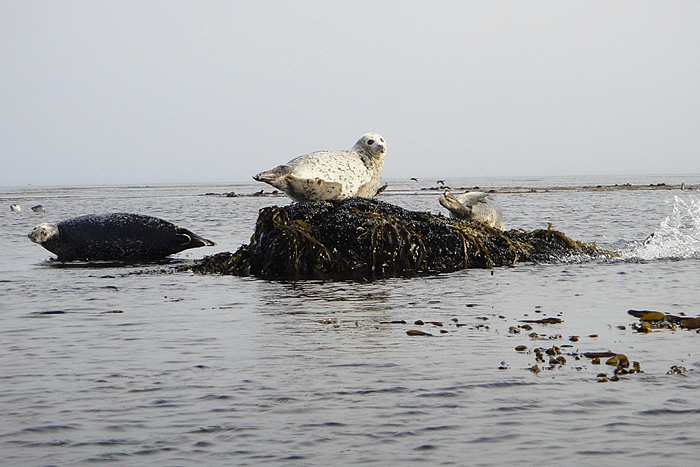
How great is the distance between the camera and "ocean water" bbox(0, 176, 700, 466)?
10.0 feet

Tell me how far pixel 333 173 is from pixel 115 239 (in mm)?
3267

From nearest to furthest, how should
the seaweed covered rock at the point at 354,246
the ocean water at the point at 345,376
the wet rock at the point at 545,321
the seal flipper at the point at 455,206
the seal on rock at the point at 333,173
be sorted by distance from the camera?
the ocean water at the point at 345,376 < the wet rock at the point at 545,321 < the seaweed covered rock at the point at 354,246 < the seal on rock at the point at 333,173 < the seal flipper at the point at 455,206

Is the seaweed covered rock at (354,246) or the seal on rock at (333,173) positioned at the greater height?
the seal on rock at (333,173)

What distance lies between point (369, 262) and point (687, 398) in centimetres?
561

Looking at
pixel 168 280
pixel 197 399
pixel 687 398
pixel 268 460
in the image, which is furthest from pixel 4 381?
pixel 168 280

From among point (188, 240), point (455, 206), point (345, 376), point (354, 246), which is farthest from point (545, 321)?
point (188, 240)

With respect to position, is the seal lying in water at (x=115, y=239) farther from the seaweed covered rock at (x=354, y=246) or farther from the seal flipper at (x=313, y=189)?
the seal flipper at (x=313, y=189)

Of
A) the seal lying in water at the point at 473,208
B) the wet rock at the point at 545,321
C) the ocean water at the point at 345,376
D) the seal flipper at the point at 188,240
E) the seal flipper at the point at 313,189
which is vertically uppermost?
the seal flipper at the point at 313,189

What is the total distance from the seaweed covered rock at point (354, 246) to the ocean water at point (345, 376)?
1076 millimetres

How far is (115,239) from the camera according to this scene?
35.9 ft

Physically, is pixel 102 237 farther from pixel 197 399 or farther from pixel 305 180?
pixel 197 399

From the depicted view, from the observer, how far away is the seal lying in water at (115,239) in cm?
1094

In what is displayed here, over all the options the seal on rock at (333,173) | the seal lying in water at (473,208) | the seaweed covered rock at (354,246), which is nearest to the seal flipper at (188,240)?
the seaweed covered rock at (354,246)

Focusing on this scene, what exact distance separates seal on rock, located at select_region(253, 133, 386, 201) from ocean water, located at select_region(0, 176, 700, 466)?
221 cm
